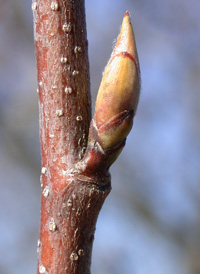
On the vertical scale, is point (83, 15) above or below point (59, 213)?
above

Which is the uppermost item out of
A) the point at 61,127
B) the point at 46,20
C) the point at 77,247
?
the point at 46,20

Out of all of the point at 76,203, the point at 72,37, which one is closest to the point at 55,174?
the point at 76,203

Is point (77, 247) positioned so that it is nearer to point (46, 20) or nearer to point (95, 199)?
point (95, 199)

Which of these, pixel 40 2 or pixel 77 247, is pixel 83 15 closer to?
pixel 40 2

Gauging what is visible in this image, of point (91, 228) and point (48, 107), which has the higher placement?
point (48, 107)

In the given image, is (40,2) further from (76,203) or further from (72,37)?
(76,203)

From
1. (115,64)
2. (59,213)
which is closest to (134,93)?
(115,64)
